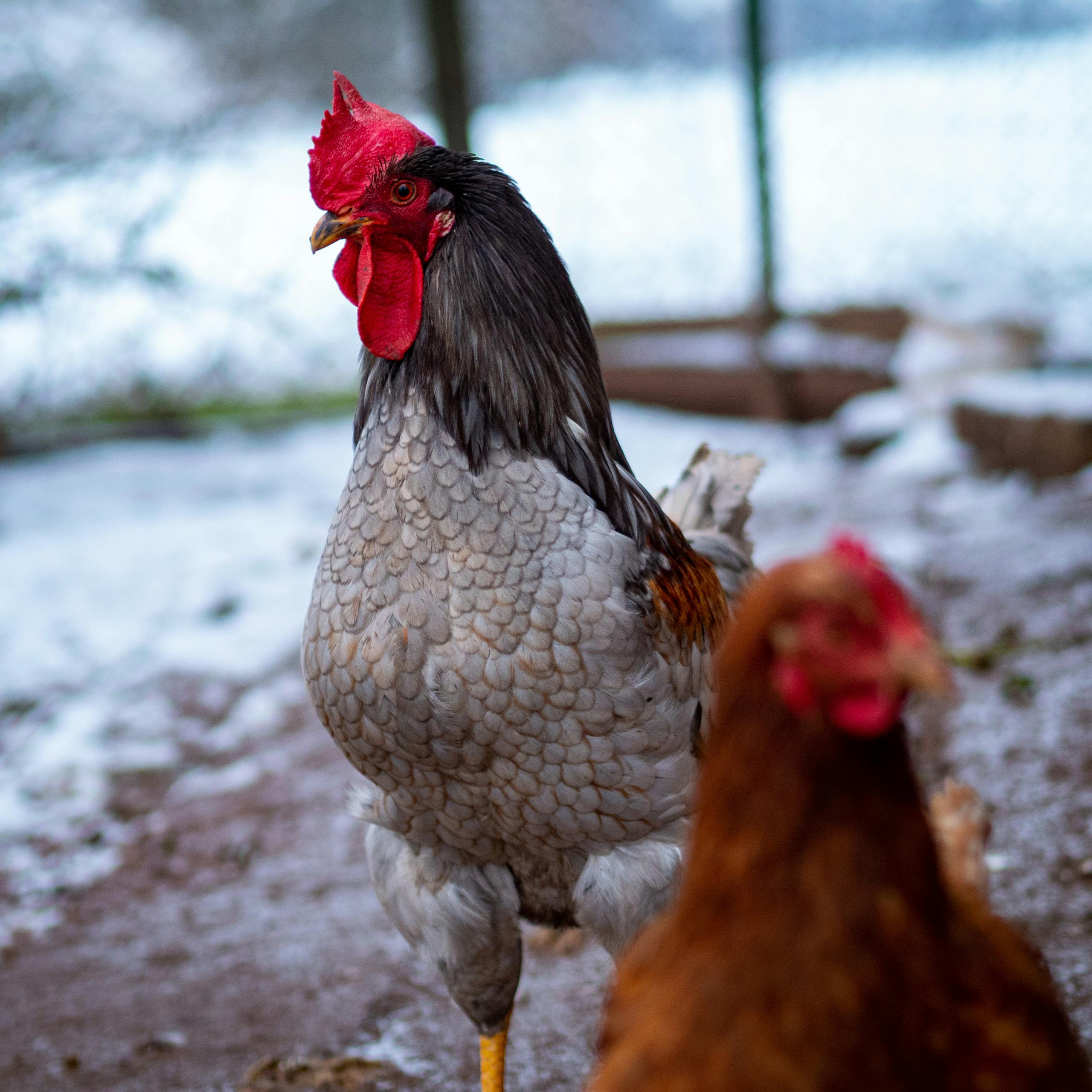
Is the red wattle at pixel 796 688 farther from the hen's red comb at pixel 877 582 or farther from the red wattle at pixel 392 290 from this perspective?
the red wattle at pixel 392 290

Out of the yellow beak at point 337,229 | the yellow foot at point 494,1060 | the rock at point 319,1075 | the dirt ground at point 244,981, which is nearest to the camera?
the yellow beak at point 337,229

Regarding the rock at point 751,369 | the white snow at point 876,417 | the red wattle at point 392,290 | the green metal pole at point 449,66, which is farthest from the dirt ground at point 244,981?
the rock at point 751,369

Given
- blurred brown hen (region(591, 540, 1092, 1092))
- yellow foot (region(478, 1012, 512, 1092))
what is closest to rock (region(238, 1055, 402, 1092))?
yellow foot (region(478, 1012, 512, 1092))

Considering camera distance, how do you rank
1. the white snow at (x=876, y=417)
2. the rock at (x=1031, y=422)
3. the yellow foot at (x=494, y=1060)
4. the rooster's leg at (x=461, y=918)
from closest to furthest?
the rooster's leg at (x=461, y=918) < the yellow foot at (x=494, y=1060) < the rock at (x=1031, y=422) < the white snow at (x=876, y=417)

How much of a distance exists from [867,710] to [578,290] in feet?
21.1

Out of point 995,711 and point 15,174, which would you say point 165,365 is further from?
point 995,711

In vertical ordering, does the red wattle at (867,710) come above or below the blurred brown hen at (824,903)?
above

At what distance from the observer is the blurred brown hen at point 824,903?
1207 mm

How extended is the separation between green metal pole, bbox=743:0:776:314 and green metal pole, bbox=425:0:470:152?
78.4 inches

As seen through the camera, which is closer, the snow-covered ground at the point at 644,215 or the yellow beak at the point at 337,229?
the yellow beak at the point at 337,229

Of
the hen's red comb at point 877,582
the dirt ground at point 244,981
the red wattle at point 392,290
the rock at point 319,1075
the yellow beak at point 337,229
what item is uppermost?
the yellow beak at point 337,229

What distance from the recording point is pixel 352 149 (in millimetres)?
2141

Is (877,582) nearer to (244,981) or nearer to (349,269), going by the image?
(349,269)

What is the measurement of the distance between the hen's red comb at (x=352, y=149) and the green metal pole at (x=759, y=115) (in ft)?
20.6
